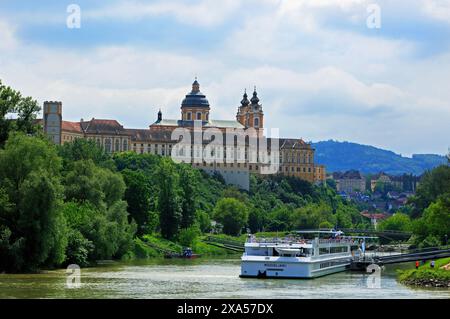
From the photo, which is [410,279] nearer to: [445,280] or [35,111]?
[445,280]

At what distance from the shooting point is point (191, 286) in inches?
2442

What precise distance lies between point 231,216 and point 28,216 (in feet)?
280

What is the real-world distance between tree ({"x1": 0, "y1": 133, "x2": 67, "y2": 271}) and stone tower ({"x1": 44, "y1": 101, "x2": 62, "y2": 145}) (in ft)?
399

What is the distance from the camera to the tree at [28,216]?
67.7m

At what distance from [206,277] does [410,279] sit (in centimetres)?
1362

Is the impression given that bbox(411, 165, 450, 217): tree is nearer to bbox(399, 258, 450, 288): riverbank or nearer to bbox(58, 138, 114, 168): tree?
bbox(58, 138, 114, 168): tree

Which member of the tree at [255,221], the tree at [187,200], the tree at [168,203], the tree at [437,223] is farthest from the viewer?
the tree at [255,221]

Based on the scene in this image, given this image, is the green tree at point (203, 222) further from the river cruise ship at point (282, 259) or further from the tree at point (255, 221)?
the river cruise ship at point (282, 259)

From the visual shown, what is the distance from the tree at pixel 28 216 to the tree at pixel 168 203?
1901 inches

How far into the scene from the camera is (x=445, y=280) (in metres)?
64.2

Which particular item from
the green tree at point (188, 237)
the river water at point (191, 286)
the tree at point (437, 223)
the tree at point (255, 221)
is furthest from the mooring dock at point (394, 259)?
the tree at point (255, 221)

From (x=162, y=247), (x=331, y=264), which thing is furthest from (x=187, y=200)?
(x=331, y=264)

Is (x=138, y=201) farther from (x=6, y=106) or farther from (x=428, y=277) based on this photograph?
(x=428, y=277)
